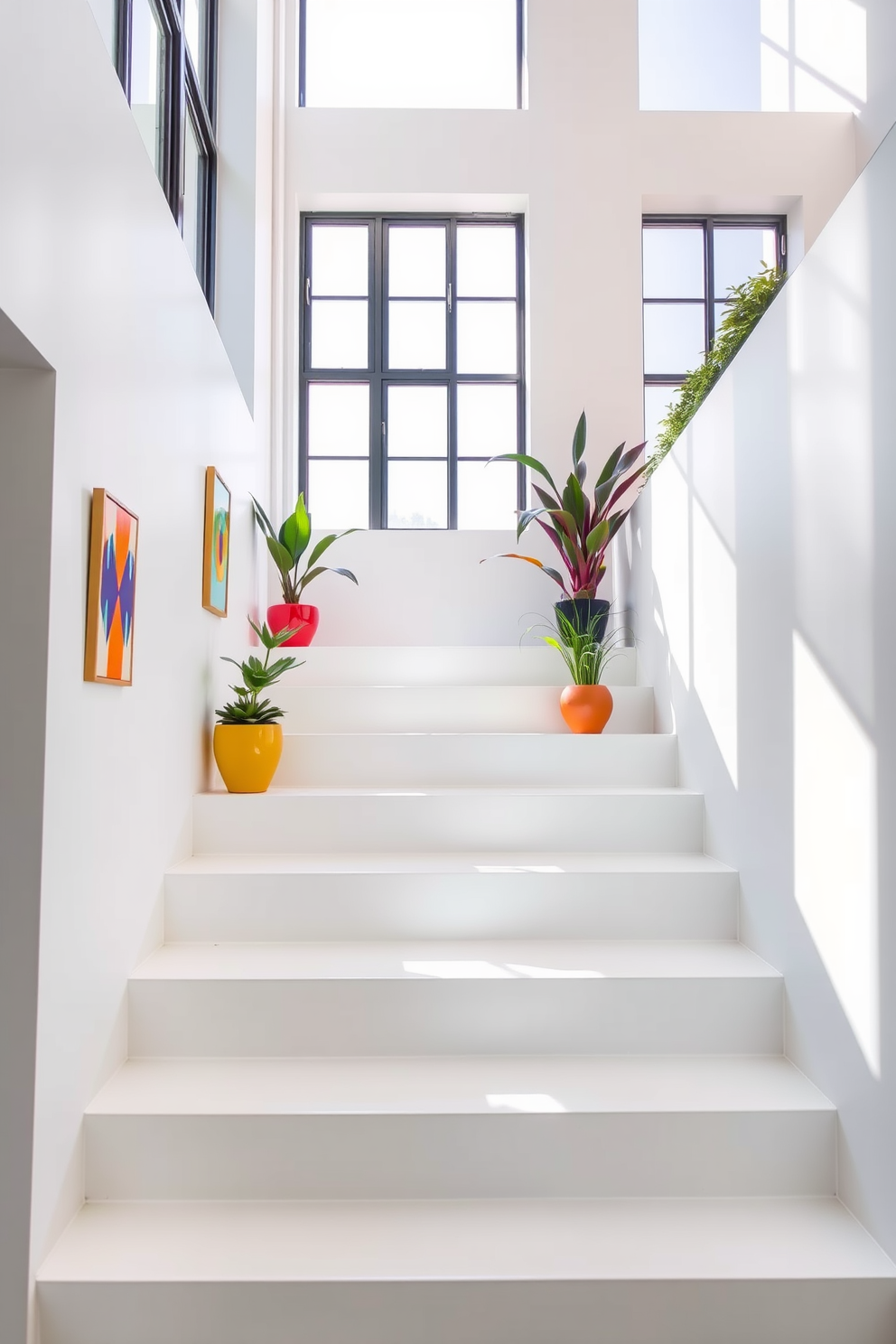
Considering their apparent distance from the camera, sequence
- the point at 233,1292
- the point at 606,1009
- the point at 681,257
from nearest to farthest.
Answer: the point at 233,1292 → the point at 606,1009 → the point at 681,257

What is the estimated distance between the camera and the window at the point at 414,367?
5.47m

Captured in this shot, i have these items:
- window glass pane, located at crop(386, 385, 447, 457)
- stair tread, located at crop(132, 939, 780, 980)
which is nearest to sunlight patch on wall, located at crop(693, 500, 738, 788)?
stair tread, located at crop(132, 939, 780, 980)

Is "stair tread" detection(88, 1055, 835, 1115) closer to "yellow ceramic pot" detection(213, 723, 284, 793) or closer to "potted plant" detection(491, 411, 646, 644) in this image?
"yellow ceramic pot" detection(213, 723, 284, 793)

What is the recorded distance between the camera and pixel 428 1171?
74.4 inches

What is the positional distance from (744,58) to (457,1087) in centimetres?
602

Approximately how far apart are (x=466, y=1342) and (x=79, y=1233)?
2.37 ft

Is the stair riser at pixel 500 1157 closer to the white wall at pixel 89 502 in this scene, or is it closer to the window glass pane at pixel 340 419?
the white wall at pixel 89 502

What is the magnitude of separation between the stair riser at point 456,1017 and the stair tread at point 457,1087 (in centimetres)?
3

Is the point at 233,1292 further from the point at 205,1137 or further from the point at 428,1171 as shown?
the point at 428,1171

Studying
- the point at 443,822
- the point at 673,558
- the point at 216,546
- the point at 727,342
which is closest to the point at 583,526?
the point at 673,558

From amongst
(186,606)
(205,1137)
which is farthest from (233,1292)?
(186,606)

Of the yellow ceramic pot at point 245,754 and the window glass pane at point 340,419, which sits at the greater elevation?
the window glass pane at point 340,419

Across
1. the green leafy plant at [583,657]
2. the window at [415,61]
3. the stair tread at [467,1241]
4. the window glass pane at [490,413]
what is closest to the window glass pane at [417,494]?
the window glass pane at [490,413]

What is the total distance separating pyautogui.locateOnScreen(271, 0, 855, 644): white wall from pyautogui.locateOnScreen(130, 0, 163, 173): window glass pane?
6.36 feet
